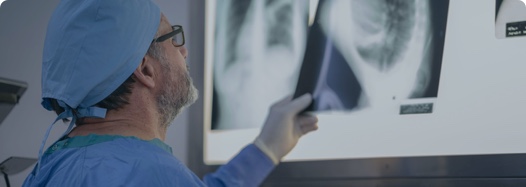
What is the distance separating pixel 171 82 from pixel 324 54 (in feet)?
1.47

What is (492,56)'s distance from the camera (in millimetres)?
1375

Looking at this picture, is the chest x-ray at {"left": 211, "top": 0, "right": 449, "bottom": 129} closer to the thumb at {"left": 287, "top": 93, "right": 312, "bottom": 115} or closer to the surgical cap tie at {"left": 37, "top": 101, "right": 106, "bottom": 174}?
the thumb at {"left": 287, "top": 93, "right": 312, "bottom": 115}

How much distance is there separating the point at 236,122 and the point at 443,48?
1.56 feet

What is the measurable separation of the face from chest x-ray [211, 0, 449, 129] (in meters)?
0.29

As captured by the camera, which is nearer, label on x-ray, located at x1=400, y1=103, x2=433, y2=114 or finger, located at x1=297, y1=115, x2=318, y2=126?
finger, located at x1=297, y1=115, x2=318, y2=126

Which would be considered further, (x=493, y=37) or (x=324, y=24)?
(x=324, y=24)

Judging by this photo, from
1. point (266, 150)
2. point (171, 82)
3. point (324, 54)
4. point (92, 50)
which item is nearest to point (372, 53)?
point (324, 54)

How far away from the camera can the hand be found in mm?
1260

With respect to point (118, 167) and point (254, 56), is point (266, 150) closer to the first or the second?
point (118, 167)

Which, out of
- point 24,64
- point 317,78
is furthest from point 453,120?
point 24,64

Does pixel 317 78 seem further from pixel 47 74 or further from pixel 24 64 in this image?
pixel 24 64

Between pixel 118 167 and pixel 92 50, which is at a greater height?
pixel 92 50

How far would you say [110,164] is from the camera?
3.34 ft

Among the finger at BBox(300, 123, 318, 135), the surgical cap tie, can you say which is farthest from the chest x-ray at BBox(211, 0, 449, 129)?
the surgical cap tie
